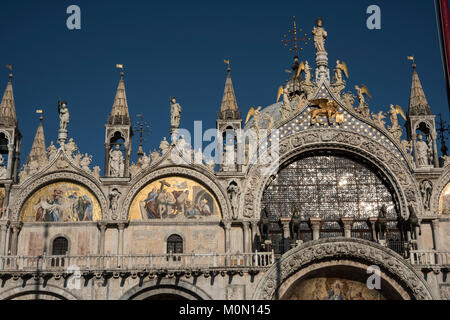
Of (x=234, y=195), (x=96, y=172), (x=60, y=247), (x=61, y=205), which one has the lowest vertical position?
(x=60, y=247)

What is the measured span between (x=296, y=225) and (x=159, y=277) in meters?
5.68

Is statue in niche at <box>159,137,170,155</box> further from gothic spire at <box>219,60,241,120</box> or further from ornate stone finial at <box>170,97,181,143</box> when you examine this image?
gothic spire at <box>219,60,241,120</box>

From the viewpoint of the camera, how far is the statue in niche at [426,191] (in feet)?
95.3

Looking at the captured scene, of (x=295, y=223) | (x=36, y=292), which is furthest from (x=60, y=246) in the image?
(x=295, y=223)

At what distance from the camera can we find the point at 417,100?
1216 inches

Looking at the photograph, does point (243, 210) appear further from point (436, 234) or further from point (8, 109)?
point (8, 109)

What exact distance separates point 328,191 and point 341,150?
72.5 inches

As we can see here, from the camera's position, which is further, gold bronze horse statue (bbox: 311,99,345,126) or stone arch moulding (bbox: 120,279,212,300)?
gold bronze horse statue (bbox: 311,99,345,126)

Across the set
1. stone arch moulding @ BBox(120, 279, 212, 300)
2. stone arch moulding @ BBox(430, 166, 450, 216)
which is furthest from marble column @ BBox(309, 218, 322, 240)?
stone arch moulding @ BBox(120, 279, 212, 300)

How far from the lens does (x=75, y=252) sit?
93.0 feet

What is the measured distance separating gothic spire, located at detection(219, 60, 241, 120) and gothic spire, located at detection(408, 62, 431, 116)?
7.48 metres

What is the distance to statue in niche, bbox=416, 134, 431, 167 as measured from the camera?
29688mm
